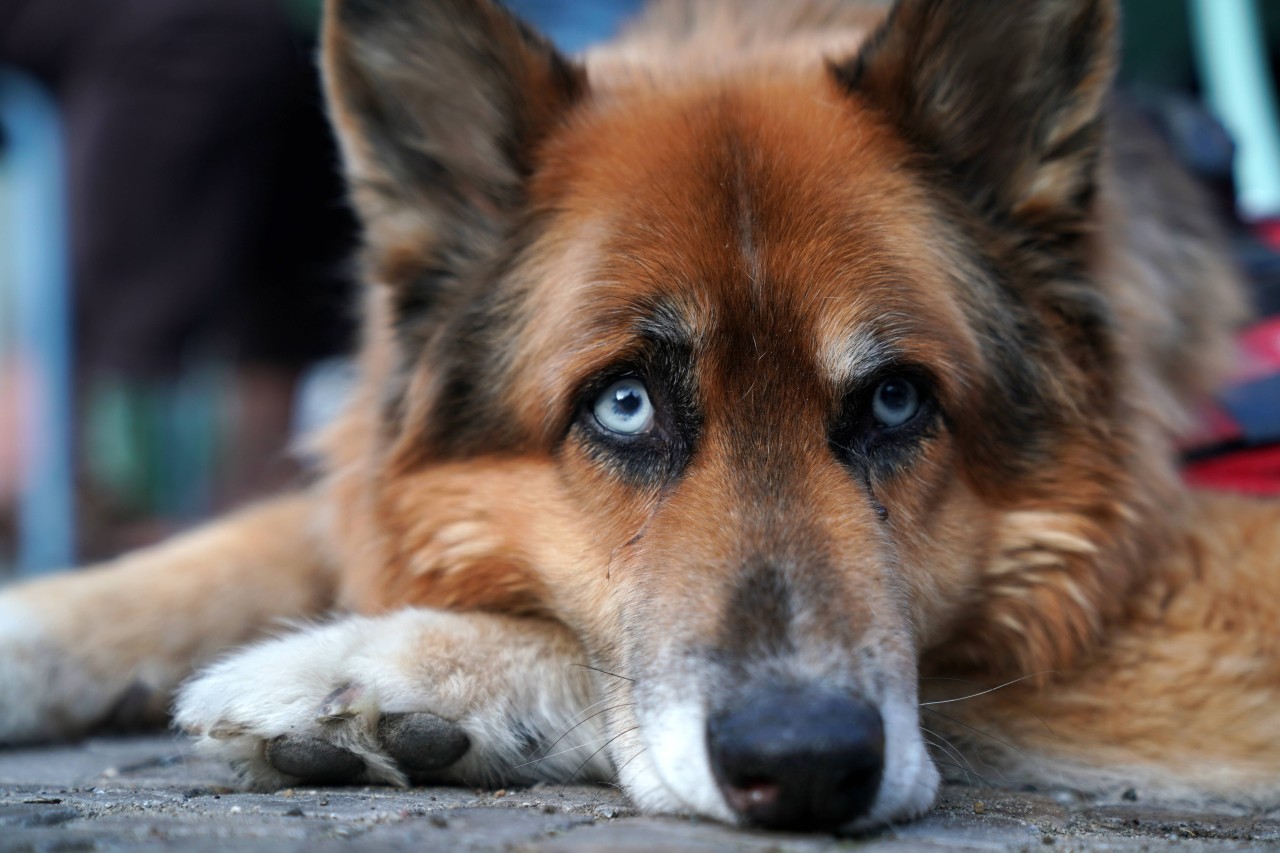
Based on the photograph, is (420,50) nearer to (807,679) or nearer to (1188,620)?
(807,679)

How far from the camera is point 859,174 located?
3119 millimetres

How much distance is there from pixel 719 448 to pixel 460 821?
42.0 inches

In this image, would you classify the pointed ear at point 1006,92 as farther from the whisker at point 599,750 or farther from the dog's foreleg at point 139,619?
the dog's foreleg at point 139,619

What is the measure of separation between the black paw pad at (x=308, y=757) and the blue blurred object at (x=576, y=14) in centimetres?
427

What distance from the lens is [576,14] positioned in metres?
6.10

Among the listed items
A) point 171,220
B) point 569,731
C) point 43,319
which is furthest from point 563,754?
point 171,220

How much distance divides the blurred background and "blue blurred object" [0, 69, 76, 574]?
0.5 inches

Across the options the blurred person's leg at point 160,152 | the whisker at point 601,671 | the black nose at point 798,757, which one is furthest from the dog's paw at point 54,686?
the blurred person's leg at point 160,152

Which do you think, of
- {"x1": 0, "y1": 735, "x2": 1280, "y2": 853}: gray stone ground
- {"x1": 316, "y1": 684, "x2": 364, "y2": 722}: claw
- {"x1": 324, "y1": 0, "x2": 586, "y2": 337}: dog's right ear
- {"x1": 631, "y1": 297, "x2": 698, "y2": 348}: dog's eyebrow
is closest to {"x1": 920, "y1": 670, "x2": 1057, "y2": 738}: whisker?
{"x1": 0, "y1": 735, "x2": 1280, "y2": 853}: gray stone ground

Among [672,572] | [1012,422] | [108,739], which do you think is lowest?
[108,739]

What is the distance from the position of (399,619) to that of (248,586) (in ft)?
3.73

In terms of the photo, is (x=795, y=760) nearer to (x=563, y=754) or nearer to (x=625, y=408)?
(x=563, y=754)

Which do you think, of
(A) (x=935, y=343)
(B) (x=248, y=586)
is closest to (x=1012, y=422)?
(A) (x=935, y=343)

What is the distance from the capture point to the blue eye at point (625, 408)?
290 centimetres
